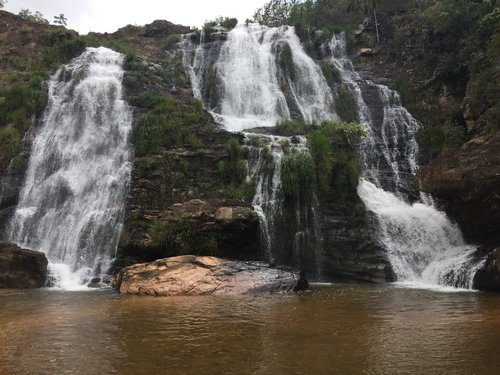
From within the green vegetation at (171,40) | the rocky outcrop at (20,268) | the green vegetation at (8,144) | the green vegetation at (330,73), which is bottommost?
the rocky outcrop at (20,268)

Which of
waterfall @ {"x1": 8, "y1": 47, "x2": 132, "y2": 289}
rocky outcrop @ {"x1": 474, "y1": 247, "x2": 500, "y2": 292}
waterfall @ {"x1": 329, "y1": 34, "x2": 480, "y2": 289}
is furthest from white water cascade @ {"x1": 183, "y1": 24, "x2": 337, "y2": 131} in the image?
rocky outcrop @ {"x1": 474, "y1": 247, "x2": 500, "y2": 292}

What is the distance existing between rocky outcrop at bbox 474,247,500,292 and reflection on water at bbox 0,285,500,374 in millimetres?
1762

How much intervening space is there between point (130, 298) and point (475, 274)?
10636 mm

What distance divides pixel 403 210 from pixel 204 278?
10.5 metres

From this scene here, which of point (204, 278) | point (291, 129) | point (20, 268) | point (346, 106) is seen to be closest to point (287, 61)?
point (346, 106)

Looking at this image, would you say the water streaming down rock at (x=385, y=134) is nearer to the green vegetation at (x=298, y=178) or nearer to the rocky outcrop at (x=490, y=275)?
the green vegetation at (x=298, y=178)

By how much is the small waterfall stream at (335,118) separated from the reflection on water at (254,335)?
6.24 metres

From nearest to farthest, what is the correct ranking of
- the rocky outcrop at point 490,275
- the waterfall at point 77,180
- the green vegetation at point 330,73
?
the rocky outcrop at point 490,275 → the waterfall at point 77,180 → the green vegetation at point 330,73

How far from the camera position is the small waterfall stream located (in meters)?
18.0

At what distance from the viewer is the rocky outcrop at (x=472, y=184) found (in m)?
16.2

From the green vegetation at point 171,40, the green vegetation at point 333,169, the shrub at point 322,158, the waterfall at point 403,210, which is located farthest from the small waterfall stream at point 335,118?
the shrub at point 322,158

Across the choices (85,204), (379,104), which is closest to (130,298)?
(85,204)

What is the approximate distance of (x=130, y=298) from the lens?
1253cm

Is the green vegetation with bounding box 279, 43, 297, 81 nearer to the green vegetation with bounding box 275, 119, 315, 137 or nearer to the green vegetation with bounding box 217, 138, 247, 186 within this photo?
the green vegetation with bounding box 275, 119, 315, 137
